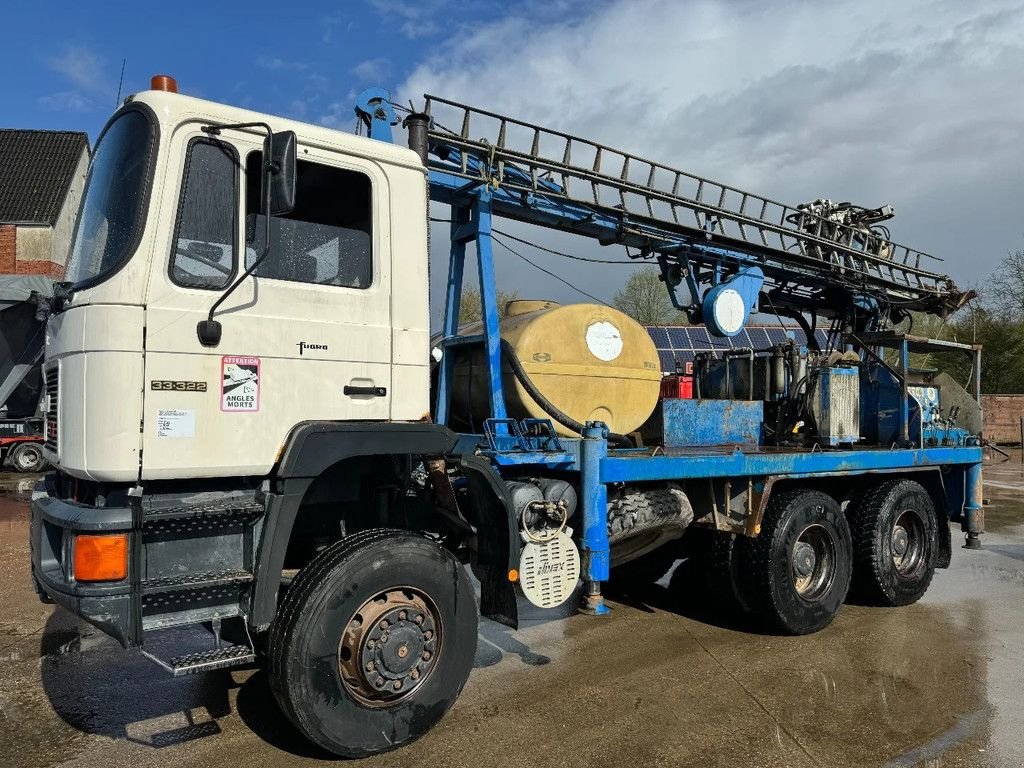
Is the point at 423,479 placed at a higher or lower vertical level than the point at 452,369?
lower

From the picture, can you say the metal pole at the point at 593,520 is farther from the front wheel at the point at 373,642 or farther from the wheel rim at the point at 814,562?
the wheel rim at the point at 814,562

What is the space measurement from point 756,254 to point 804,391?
152 centimetres

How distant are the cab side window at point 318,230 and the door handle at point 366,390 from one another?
0.49 metres

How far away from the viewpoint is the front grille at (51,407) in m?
3.55

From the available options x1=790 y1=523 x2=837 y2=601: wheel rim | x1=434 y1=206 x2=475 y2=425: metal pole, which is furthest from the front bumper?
x1=790 y1=523 x2=837 y2=601: wheel rim

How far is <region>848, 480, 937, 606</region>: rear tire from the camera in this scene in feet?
21.6

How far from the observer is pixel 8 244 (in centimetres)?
2398

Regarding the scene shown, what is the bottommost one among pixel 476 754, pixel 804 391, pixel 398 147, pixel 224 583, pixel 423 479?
pixel 476 754

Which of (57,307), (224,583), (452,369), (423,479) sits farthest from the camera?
(452,369)

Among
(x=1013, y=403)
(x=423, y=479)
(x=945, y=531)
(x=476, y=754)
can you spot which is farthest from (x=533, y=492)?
(x=1013, y=403)

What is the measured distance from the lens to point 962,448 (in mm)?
7504

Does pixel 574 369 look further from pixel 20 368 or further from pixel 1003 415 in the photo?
pixel 1003 415

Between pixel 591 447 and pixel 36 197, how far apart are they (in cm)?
2563

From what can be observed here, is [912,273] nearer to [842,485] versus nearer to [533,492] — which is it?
[842,485]
